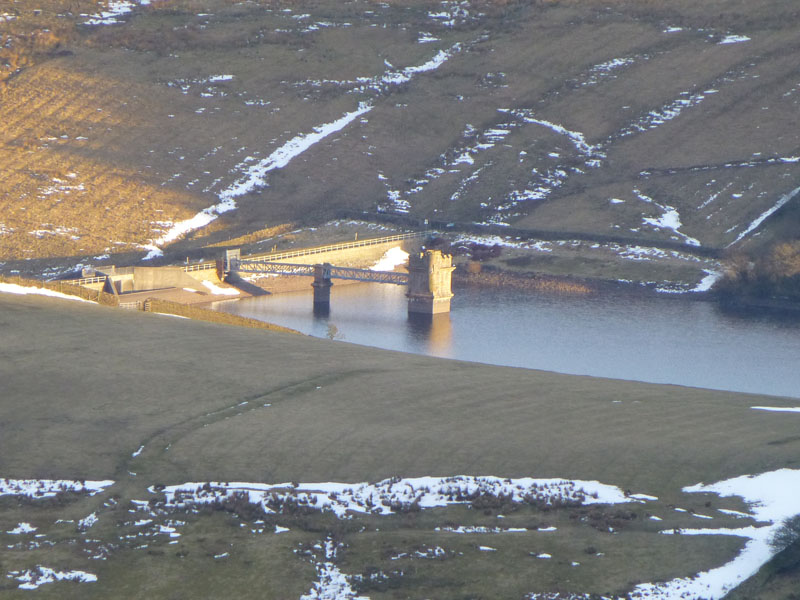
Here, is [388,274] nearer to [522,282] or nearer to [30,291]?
[522,282]

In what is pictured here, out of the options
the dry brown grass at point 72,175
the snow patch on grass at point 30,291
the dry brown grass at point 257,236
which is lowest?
the snow patch on grass at point 30,291

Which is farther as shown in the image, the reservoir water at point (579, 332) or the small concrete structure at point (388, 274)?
the small concrete structure at point (388, 274)

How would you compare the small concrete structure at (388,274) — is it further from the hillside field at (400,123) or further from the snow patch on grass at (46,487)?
the snow patch on grass at (46,487)

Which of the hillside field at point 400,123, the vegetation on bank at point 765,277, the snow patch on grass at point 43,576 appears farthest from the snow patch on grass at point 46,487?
the vegetation on bank at point 765,277

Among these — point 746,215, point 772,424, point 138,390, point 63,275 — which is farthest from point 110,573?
point 746,215

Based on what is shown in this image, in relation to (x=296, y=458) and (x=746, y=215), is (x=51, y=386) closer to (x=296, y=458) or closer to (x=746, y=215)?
(x=296, y=458)

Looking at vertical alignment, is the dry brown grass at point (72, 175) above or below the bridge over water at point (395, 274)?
above

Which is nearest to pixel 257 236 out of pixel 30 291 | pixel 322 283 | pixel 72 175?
pixel 322 283
